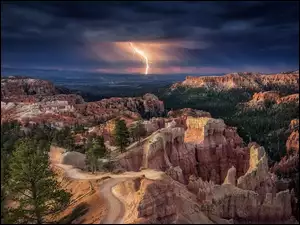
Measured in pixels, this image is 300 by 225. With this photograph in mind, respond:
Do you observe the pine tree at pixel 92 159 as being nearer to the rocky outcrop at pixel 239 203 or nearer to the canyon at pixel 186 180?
the canyon at pixel 186 180

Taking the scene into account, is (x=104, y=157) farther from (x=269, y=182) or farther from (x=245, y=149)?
(x=245, y=149)

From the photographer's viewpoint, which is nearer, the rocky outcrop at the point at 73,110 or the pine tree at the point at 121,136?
the pine tree at the point at 121,136

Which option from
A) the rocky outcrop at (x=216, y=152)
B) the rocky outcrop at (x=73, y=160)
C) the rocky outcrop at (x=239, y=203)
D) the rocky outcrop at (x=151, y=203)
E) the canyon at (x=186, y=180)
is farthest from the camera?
the rocky outcrop at (x=216, y=152)

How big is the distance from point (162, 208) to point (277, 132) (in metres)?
124

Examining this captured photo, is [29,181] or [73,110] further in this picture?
[73,110]

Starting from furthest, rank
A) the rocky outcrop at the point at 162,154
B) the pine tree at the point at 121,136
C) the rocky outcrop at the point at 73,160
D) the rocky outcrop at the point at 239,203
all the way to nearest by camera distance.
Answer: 1. the pine tree at the point at 121,136
2. the rocky outcrop at the point at 162,154
3. the rocky outcrop at the point at 73,160
4. the rocky outcrop at the point at 239,203

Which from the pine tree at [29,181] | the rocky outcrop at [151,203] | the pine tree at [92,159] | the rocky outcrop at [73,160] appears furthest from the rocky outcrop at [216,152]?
the pine tree at [29,181]

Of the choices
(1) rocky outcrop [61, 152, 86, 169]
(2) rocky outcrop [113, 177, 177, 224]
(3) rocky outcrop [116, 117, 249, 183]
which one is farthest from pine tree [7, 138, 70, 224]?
(3) rocky outcrop [116, 117, 249, 183]

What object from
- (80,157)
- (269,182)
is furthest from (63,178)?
(269,182)

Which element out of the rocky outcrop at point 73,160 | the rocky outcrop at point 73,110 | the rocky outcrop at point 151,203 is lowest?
the rocky outcrop at point 73,110

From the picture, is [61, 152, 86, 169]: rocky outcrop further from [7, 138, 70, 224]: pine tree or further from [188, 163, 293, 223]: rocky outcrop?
[7, 138, 70, 224]: pine tree

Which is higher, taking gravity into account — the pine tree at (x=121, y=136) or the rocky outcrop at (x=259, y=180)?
the pine tree at (x=121, y=136)

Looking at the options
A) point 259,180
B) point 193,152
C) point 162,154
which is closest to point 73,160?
point 162,154

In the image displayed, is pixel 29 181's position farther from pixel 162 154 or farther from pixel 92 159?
pixel 162 154
